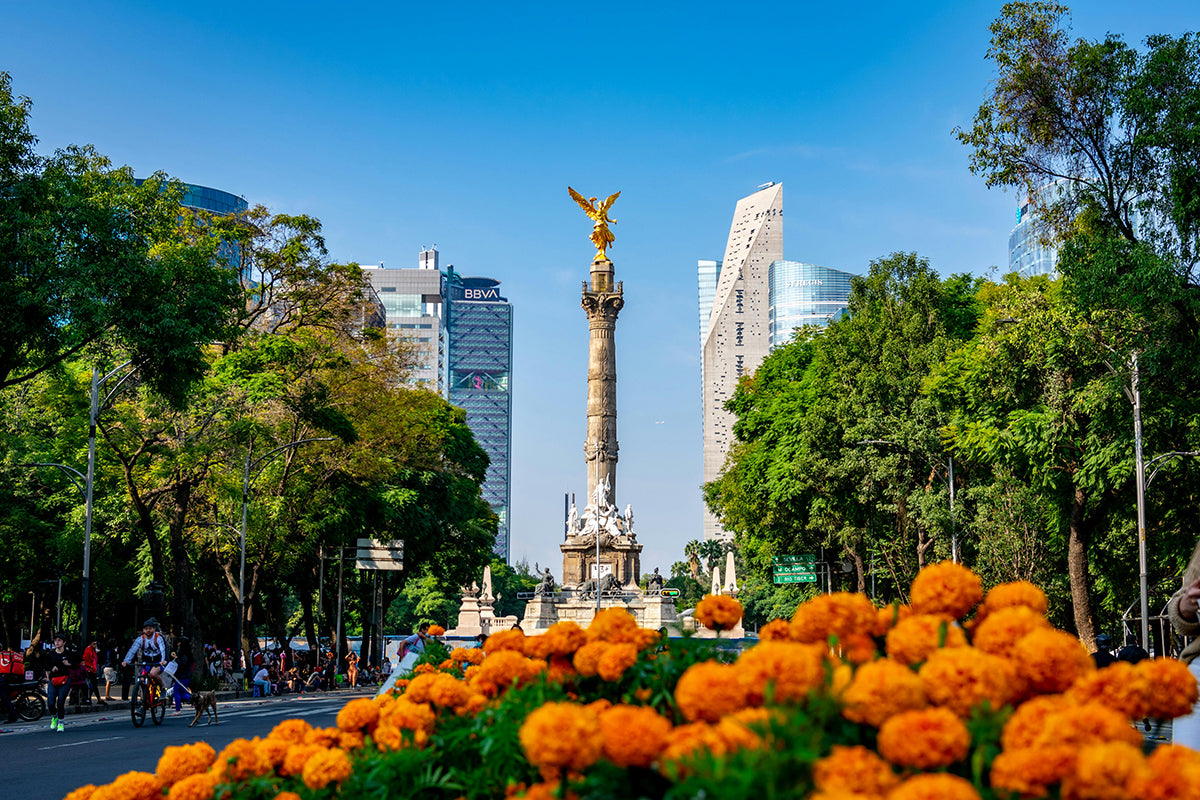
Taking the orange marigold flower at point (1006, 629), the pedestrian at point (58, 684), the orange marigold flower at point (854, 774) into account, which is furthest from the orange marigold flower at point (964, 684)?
the pedestrian at point (58, 684)

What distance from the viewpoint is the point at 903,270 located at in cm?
4456

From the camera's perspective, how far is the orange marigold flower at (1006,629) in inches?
130

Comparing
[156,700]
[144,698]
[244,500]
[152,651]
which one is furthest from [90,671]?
[244,500]

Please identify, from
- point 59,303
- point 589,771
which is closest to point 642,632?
point 589,771

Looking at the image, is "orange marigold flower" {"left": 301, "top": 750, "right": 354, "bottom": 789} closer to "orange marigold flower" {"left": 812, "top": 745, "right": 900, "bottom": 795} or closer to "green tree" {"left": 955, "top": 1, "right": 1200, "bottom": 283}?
"orange marigold flower" {"left": 812, "top": 745, "right": 900, "bottom": 795}

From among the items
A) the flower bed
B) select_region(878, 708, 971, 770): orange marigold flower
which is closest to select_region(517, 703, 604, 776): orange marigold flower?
the flower bed

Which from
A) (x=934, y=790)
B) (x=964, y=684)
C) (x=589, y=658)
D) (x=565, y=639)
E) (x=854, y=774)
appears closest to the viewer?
(x=934, y=790)

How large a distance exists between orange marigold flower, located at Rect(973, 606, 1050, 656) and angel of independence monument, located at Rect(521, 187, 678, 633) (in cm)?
6228

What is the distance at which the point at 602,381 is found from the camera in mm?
76250

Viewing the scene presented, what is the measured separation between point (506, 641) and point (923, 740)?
238cm

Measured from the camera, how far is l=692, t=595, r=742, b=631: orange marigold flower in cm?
448

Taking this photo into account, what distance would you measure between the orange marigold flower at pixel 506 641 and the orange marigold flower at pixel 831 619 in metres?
1.37

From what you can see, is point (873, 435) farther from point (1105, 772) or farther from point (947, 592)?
point (1105, 772)

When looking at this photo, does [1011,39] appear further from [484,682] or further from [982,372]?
[484,682]
